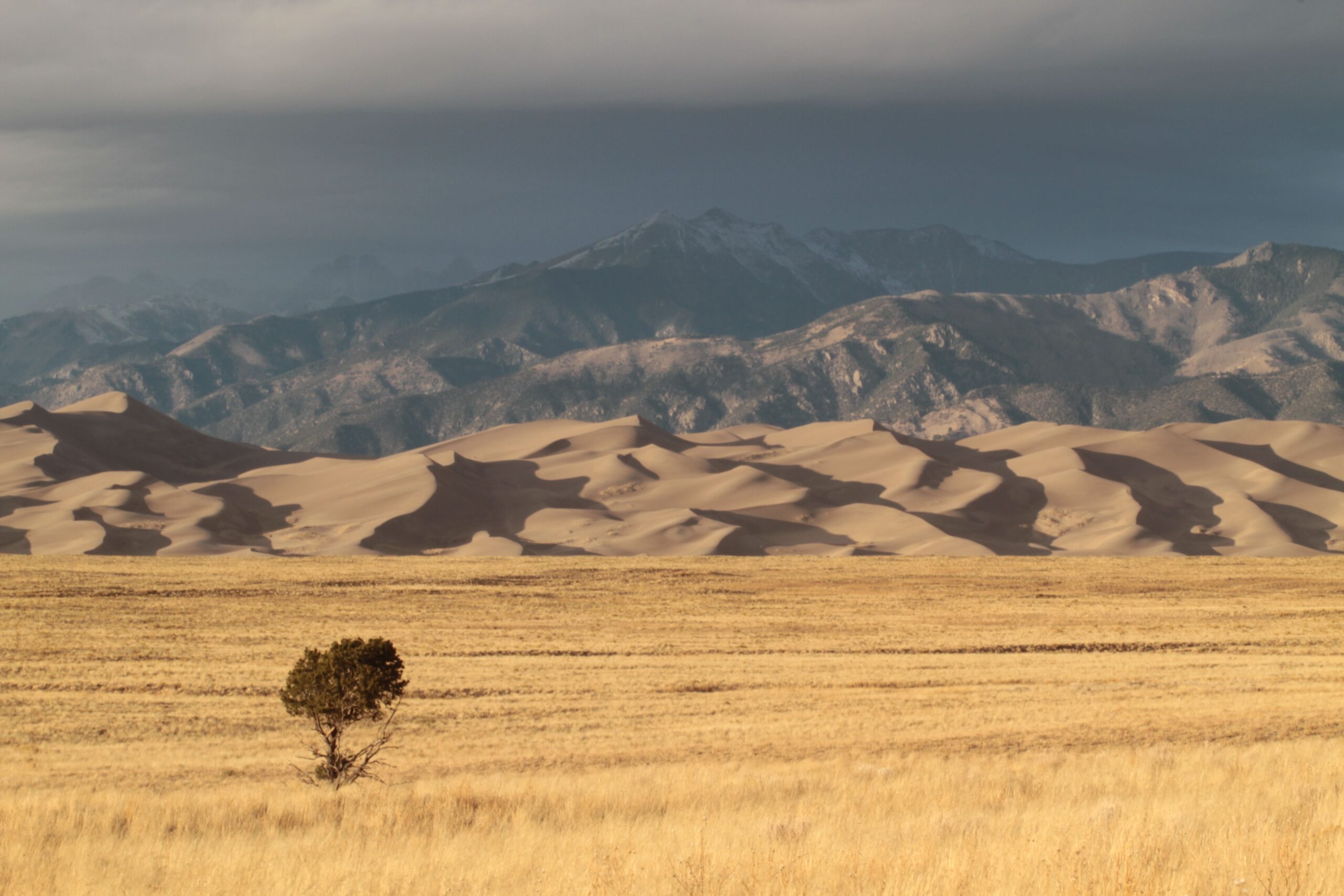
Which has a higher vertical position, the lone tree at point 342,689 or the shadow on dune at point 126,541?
the lone tree at point 342,689

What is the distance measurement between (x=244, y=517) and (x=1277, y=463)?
139 metres

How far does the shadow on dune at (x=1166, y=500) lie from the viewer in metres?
121

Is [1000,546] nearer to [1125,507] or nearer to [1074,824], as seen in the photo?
[1125,507]

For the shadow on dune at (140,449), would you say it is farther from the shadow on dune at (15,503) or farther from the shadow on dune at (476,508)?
the shadow on dune at (476,508)

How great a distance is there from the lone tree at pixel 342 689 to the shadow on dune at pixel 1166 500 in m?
109

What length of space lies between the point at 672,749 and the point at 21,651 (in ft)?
74.1

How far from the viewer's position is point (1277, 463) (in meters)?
163

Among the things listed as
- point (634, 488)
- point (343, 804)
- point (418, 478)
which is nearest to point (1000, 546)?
point (634, 488)

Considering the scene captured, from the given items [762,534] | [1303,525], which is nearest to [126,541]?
[762,534]

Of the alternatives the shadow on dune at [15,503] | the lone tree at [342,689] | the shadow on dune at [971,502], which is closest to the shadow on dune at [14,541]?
the shadow on dune at [15,503]

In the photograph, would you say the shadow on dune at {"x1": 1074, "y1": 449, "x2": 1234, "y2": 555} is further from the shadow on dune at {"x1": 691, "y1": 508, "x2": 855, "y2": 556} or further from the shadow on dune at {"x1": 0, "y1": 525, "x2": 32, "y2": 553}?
the shadow on dune at {"x1": 0, "y1": 525, "x2": 32, "y2": 553}

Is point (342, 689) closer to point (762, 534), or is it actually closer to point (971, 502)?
point (762, 534)

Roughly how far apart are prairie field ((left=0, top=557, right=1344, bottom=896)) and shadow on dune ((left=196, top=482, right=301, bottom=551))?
5490 centimetres

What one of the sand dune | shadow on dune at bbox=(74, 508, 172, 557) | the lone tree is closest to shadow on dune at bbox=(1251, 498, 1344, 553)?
the sand dune
